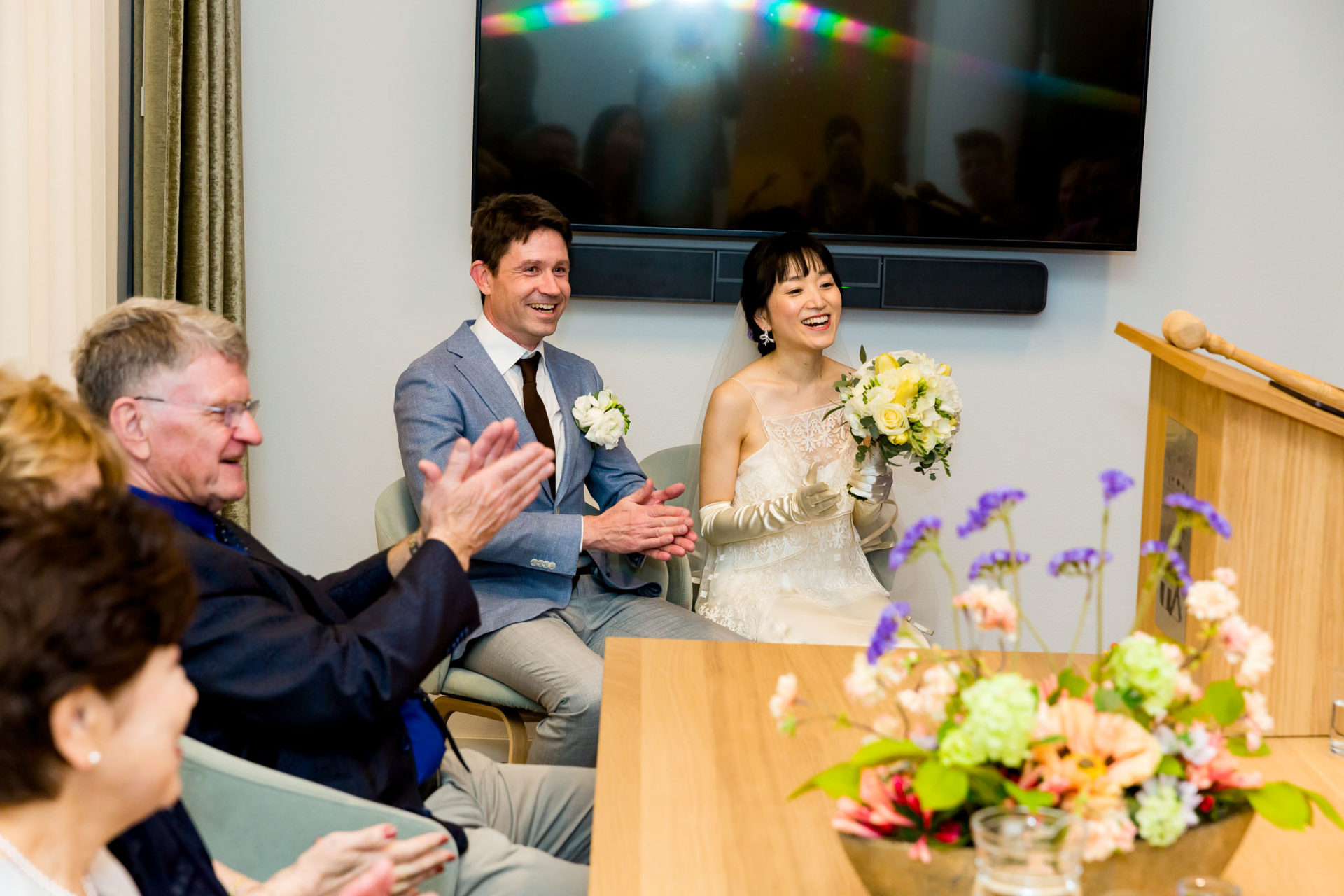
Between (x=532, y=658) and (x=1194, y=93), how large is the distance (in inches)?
112

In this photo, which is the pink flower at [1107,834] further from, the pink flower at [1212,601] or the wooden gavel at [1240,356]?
the wooden gavel at [1240,356]

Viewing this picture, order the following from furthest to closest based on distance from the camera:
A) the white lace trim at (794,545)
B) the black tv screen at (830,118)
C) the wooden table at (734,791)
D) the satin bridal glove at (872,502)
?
the black tv screen at (830,118), the white lace trim at (794,545), the satin bridal glove at (872,502), the wooden table at (734,791)

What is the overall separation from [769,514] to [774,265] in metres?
0.70

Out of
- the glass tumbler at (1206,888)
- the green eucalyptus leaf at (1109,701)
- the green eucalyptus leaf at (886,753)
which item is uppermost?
the green eucalyptus leaf at (1109,701)

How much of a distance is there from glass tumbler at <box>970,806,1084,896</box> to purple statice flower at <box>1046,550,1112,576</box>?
238 mm

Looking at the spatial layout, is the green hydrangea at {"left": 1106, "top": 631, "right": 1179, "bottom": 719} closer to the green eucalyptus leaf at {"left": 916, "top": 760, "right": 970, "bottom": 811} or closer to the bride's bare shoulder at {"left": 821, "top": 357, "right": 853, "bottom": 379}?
the green eucalyptus leaf at {"left": 916, "top": 760, "right": 970, "bottom": 811}

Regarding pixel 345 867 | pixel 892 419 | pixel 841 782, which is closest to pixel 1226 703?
pixel 841 782

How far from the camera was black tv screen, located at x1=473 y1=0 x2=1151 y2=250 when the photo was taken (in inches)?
145

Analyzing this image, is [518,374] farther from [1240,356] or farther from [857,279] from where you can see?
[1240,356]

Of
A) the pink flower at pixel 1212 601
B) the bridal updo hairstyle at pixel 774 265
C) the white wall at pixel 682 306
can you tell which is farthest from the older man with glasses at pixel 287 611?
the white wall at pixel 682 306

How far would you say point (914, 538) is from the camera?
1.10 m

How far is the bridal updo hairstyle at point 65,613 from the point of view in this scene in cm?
90

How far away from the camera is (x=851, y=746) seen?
5.69ft

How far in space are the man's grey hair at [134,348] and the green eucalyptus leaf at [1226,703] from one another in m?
1.37
